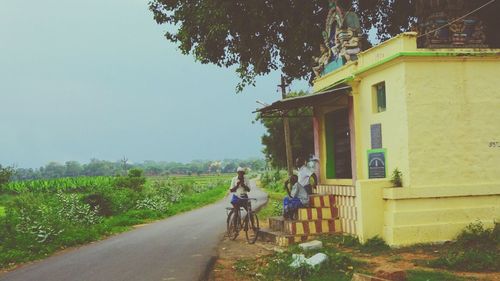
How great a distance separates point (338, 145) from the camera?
581 inches

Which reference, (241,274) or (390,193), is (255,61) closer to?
(390,193)

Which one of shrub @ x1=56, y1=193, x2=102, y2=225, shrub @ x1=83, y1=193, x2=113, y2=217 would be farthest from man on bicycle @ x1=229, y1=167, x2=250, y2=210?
shrub @ x1=83, y1=193, x2=113, y2=217

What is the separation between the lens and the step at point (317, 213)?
12843 mm

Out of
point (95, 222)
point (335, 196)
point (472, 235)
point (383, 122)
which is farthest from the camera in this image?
point (95, 222)

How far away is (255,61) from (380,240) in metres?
10.4

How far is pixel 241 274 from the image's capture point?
9.76 metres

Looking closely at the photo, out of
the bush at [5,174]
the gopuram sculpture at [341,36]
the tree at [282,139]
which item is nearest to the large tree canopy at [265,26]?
the gopuram sculpture at [341,36]

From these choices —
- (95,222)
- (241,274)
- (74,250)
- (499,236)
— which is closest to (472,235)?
(499,236)

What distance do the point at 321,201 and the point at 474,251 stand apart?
14.3 ft

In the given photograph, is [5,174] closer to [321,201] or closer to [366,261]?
[321,201]

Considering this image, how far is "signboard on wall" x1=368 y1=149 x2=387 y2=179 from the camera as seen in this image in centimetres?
1191

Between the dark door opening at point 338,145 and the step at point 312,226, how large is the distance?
165cm

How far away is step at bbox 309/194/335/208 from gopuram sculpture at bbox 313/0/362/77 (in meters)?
3.55

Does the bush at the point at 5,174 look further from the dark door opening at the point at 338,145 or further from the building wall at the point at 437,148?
the building wall at the point at 437,148
